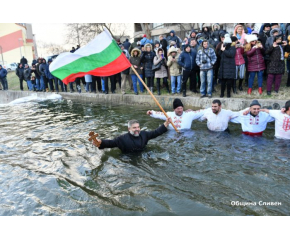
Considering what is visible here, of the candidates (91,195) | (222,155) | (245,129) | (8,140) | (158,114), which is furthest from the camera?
(8,140)

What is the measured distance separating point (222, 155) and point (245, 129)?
1.81m

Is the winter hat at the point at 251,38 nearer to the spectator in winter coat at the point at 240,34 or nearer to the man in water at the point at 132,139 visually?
the spectator in winter coat at the point at 240,34

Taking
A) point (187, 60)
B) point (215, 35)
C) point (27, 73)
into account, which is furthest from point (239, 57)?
point (27, 73)

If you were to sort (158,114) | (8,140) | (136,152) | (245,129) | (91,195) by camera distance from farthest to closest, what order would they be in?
(8,140), (158,114), (245,129), (136,152), (91,195)

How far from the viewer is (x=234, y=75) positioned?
32.6 feet

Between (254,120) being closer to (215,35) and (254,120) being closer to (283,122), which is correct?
(283,122)

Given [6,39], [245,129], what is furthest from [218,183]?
[6,39]

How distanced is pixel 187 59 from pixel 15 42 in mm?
34239

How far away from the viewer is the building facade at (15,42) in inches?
1362

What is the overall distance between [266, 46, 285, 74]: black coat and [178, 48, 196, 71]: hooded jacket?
120 inches

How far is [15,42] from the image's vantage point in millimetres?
36375

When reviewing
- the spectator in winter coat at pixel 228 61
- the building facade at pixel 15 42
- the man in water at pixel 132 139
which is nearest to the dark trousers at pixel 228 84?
the spectator in winter coat at pixel 228 61

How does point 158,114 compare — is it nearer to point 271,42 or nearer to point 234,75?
point 234,75

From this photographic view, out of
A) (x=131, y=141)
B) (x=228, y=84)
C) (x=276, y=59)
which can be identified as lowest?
(x=131, y=141)
